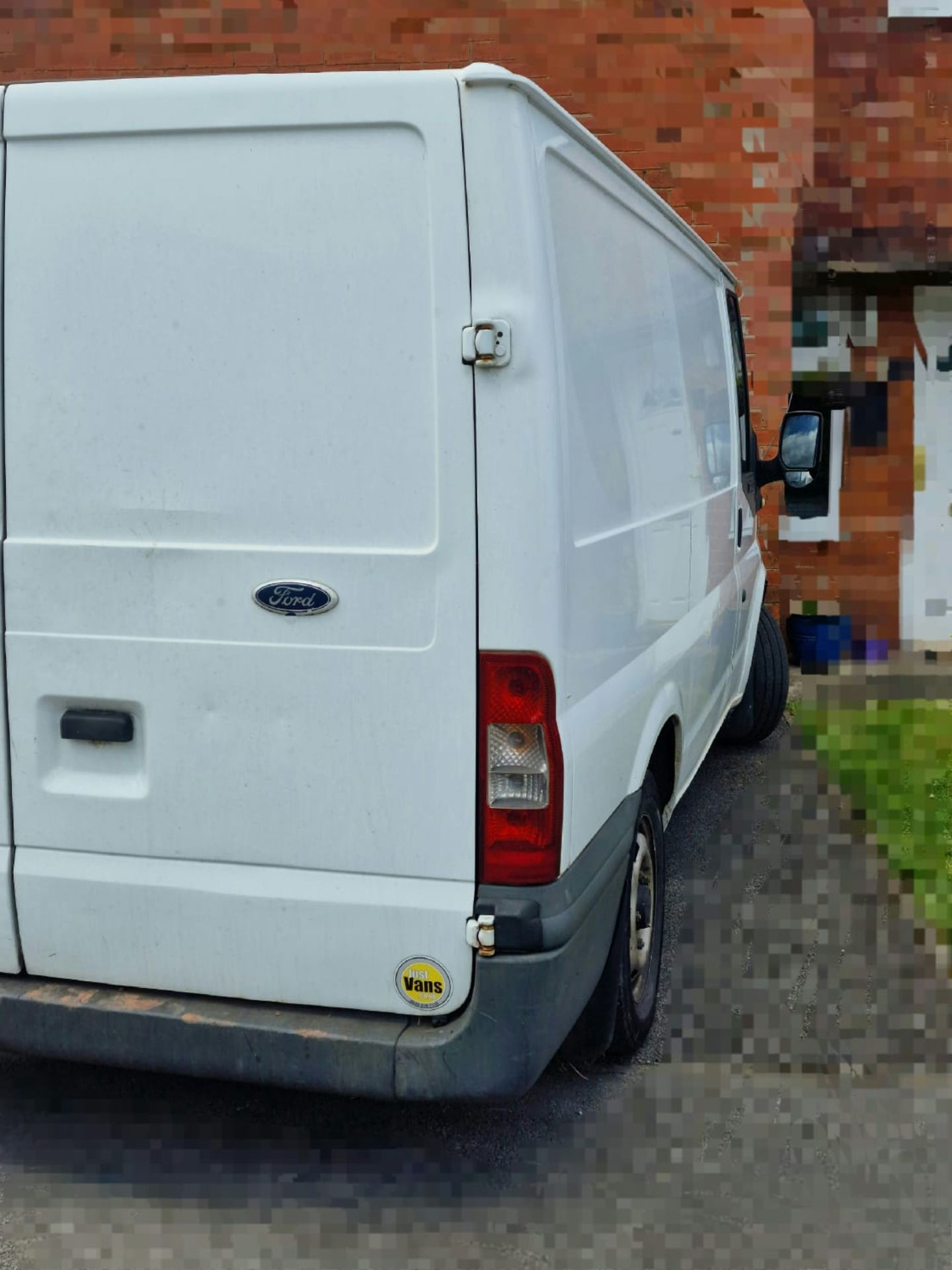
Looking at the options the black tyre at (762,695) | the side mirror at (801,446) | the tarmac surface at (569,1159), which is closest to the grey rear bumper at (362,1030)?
the tarmac surface at (569,1159)

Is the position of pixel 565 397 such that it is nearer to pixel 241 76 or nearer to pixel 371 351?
pixel 371 351

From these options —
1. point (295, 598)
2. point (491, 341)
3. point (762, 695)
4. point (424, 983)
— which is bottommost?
point (424, 983)

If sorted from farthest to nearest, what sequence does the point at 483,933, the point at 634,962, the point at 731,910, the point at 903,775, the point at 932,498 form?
1. the point at 932,498
2. the point at 903,775
3. the point at 731,910
4. the point at 634,962
5. the point at 483,933

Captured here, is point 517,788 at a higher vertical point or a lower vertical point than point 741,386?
lower

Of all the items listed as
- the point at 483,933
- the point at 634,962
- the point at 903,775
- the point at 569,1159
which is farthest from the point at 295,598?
the point at 903,775

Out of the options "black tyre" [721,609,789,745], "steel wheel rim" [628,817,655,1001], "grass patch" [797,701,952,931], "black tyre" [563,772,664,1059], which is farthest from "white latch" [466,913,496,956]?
"black tyre" [721,609,789,745]

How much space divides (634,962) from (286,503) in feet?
6.18

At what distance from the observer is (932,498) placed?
36.3 ft

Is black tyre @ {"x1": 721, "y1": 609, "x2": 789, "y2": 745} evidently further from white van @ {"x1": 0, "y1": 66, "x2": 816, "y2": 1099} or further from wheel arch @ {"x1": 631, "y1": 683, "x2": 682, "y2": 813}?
white van @ {"x1": 0, "y1": 66, "x2": 816, "y2": 1099}

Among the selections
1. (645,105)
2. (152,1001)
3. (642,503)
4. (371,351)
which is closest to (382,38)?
(645,105)

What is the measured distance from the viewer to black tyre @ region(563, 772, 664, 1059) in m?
3.60

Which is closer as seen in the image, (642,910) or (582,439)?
(582,439)

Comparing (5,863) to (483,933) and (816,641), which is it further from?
(816,641)

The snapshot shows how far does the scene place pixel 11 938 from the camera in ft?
10.3
